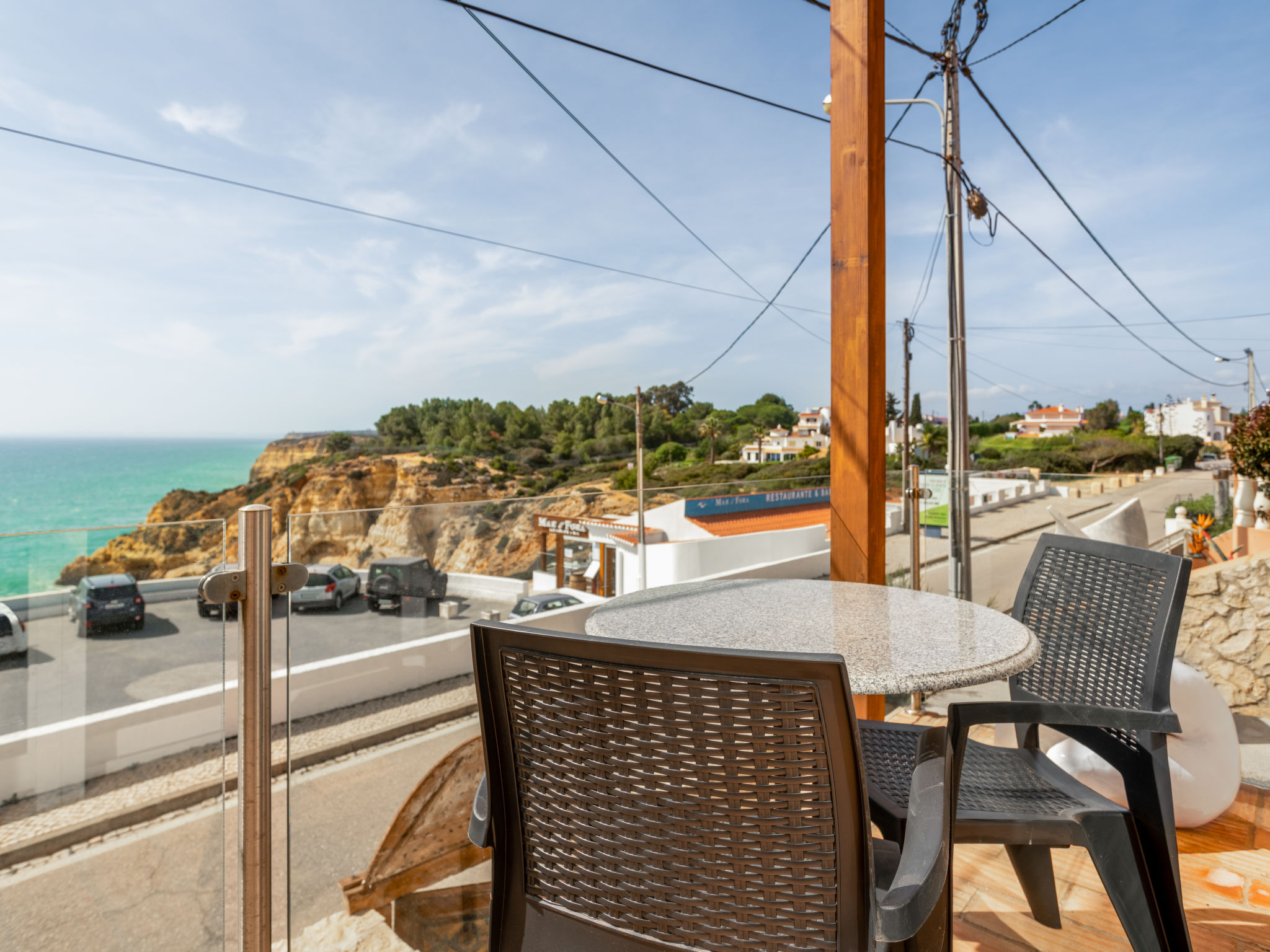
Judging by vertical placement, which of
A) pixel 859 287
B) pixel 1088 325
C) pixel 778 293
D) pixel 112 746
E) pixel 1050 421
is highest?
pixel 1088 325

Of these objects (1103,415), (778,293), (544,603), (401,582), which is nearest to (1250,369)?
(778,293)

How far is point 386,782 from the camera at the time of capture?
1423 mm

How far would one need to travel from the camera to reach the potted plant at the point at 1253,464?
3.20m

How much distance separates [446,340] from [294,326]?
25.9 ft

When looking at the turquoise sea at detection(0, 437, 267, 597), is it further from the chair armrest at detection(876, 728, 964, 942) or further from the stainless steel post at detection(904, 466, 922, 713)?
the chair armrest at detection(876, 728, 964, 942)

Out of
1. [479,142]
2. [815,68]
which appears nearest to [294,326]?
[479,142]

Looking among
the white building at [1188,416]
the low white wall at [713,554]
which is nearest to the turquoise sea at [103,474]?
the low white wall at [713,554]

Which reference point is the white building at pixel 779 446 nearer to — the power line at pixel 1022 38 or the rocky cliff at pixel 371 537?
the power line at pixel 1022 38

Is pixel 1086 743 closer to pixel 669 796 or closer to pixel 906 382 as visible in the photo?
pixel 669 796

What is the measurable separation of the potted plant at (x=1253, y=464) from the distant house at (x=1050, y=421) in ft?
43.3

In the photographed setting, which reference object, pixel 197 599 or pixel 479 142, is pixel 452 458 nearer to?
pixel 479 142

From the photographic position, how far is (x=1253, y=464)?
3.32 meters

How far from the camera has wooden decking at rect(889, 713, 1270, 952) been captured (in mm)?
1215

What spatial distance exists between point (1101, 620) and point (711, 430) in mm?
18308
